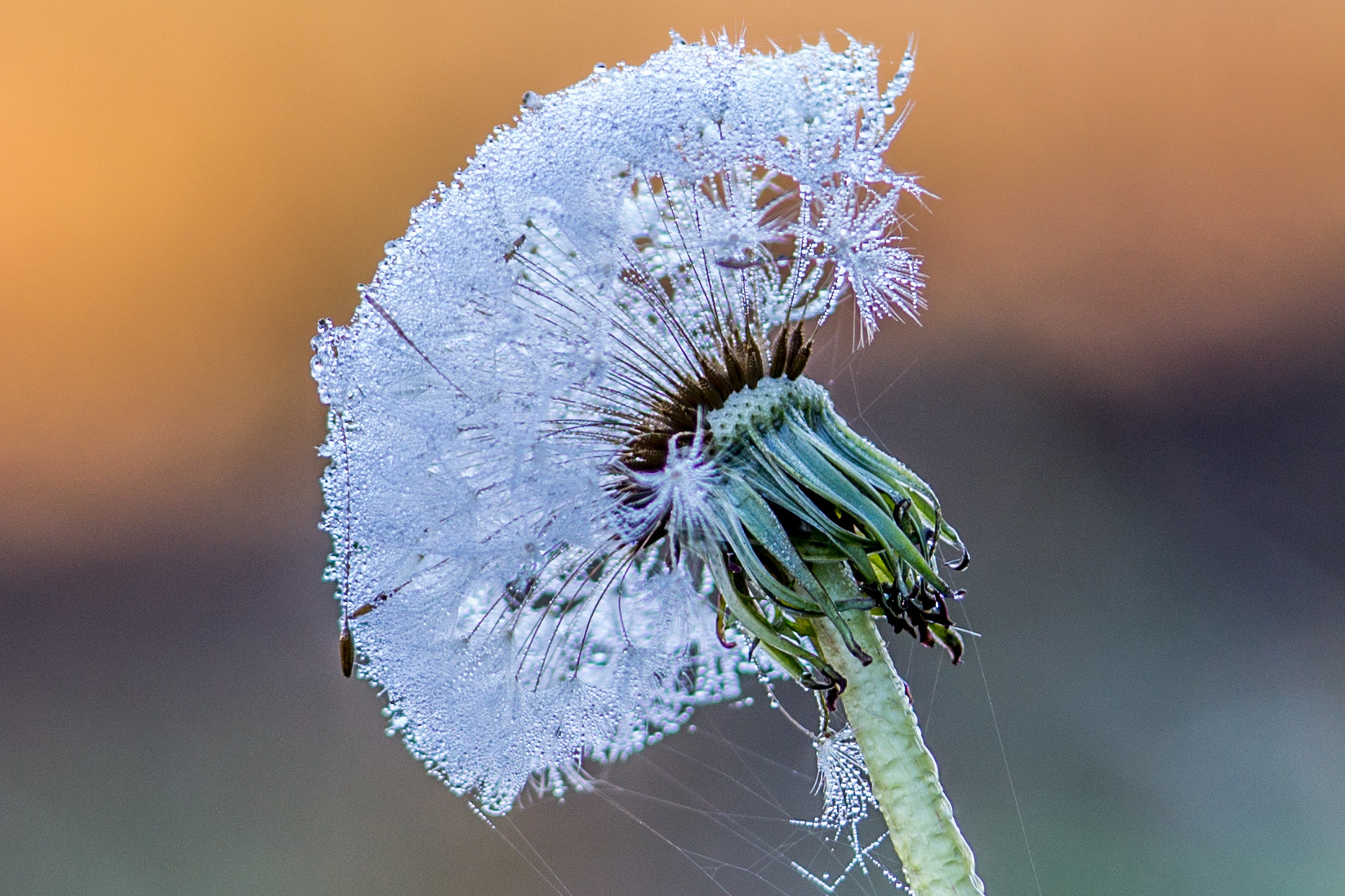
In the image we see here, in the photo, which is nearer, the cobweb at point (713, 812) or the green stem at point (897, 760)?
the green stem at point (897, 760)

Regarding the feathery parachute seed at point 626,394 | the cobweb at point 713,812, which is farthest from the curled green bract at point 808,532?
the cobweb at point 713,812

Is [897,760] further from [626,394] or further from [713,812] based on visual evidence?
[713,812]

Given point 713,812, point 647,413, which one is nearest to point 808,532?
point 647,413

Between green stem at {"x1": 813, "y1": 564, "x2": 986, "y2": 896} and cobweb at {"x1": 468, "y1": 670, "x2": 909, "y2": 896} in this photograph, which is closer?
green stem at {"x1": 813, "y1": 564, "x2": 986, "y2": 896}

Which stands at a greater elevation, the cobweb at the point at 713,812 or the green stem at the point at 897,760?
the cobweb at the point at 713,812

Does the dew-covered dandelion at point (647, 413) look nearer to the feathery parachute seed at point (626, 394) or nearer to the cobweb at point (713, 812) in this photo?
the feathery parachute seed at point (626, 394)

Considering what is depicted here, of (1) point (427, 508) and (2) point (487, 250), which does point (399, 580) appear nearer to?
(1) point (427, 508)

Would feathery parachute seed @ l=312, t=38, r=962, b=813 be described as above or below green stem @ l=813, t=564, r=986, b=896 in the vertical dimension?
above

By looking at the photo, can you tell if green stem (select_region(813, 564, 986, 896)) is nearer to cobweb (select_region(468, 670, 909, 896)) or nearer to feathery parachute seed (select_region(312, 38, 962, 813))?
feathery parachute seed (select_region(312, 38, 962, 813))

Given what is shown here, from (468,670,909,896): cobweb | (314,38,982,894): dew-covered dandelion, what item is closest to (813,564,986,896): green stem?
(314,38,982,894): dew-covered dandelion
